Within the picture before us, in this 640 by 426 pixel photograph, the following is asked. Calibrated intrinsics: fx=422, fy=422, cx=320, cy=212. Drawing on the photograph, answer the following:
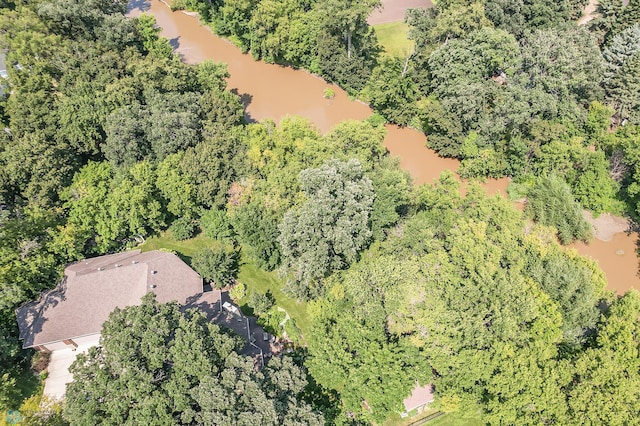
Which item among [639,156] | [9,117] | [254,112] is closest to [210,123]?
[254,112]

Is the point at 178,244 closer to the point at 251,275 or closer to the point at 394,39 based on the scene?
the point at 251,275

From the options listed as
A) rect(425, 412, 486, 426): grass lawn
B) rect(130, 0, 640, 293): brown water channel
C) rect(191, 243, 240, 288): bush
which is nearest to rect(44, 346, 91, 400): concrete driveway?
rect(191, 243, 240, 288): bush

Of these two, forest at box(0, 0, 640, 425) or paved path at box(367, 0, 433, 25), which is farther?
paved path at box(367, 0, 433, 25)

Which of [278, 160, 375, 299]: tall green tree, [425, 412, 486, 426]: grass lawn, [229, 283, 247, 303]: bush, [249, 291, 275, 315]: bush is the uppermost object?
[278, 160, 375, 299]: tall green tree

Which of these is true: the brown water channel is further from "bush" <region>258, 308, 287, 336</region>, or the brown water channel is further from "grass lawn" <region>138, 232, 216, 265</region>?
"bush" <region>258, 308, 287, 336</region>

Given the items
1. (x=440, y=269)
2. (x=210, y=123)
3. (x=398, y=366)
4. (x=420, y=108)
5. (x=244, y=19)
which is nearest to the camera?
(x=398, y=366)

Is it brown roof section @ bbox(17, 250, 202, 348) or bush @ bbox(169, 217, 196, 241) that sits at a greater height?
bush @ bbox(169, 217, 196, 241)

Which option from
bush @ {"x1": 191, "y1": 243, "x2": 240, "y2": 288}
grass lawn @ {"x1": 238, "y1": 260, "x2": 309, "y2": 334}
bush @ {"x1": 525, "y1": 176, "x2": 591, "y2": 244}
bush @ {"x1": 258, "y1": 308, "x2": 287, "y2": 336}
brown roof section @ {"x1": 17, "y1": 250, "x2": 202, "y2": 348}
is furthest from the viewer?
bush @ {"x1": 525, "y1": 176, "x2": 591, "y2": 244}

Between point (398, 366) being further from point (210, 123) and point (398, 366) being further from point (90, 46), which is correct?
point (90, 46)
